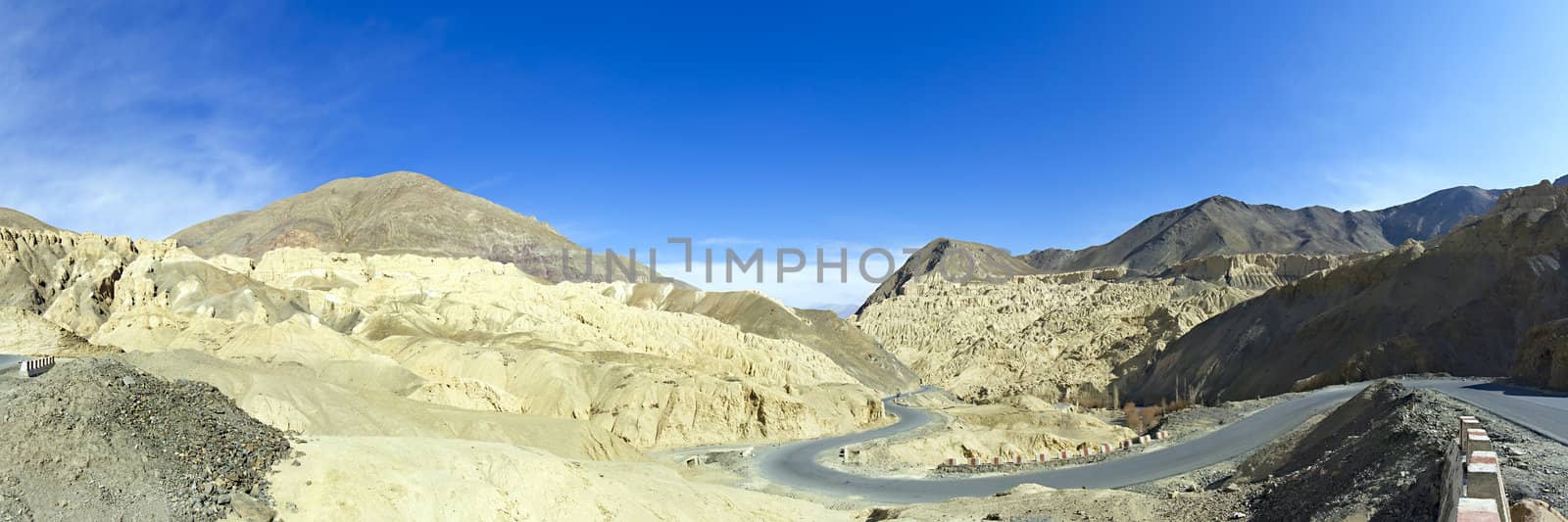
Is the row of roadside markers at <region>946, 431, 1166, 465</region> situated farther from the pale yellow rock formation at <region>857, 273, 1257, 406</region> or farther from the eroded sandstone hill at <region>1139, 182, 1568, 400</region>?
the pale yellow rock formation at <region>857, 273, 1257, 406</region>

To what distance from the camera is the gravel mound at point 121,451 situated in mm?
11023

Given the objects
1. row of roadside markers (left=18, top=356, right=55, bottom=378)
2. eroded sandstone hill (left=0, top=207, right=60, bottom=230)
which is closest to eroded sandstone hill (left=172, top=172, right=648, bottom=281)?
eroded sandstone hill (left=0, top=207, right=60, bottom=230)

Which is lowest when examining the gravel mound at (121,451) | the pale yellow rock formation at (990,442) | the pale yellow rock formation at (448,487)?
the pale yellow rock formation at (990,442)

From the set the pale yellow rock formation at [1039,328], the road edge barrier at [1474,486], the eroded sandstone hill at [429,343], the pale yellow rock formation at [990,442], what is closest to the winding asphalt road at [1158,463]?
the pale yellow rock formation at [990,442]

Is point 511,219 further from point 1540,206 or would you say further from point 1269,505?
point 1269,505

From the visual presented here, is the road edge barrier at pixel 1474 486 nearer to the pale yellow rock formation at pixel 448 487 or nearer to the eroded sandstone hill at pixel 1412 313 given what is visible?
the pale yellow rock formation at pixel 448 487

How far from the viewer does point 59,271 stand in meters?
82.6

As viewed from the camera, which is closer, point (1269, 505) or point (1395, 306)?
point (1269, 505)

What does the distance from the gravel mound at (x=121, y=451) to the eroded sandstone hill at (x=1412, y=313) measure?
170ft

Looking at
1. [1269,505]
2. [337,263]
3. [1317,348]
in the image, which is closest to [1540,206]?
[1317,348]

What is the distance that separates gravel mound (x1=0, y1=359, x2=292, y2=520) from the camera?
36.2 feet

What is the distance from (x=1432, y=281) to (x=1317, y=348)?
8.60m

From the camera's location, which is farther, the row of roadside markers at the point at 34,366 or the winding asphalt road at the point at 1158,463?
the winding asphalt road at the point at 1158,463

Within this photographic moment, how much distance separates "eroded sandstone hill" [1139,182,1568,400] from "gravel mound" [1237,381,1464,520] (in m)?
27.3
